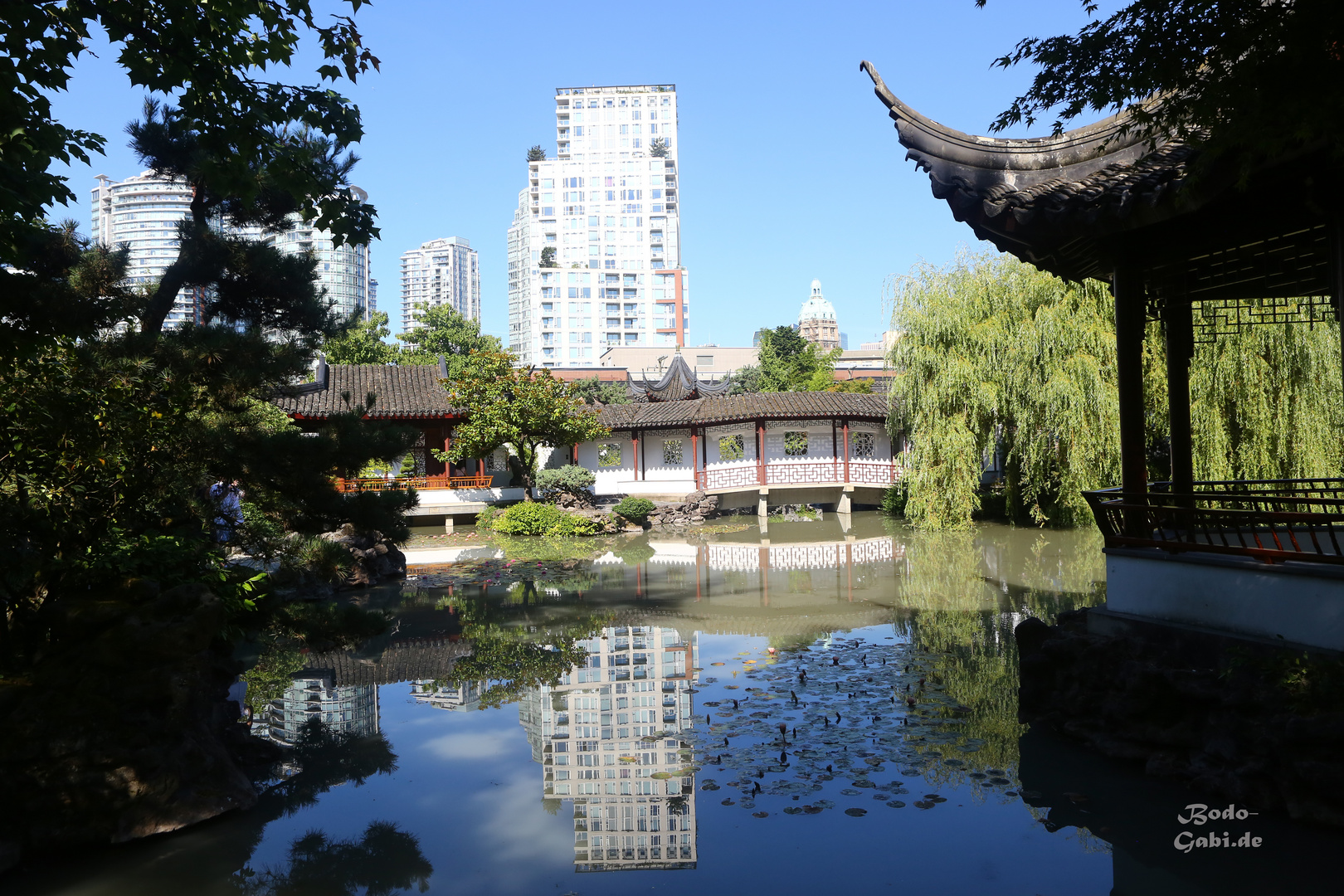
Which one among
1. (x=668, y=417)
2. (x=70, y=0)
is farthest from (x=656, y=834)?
(x=668, y=417)

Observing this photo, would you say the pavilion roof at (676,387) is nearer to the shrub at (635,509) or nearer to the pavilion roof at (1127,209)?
the shrub at (635,509)

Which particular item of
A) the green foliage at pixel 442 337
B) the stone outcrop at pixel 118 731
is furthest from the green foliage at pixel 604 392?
the stone outcrop at pixel 118 731

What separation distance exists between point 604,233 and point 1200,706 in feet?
272

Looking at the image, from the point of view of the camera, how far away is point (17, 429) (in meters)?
5.12

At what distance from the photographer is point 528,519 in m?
21.1

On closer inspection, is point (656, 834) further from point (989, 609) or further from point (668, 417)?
point (668, 417)

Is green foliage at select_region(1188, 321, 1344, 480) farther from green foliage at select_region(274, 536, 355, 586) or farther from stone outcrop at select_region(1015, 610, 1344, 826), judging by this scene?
green foliage at select_region(274, 536, 355, 586)

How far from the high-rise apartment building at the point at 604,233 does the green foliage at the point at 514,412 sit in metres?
54.7

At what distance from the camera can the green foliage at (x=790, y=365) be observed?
1690 inches

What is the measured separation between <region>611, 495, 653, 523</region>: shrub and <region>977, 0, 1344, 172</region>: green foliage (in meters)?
18.1

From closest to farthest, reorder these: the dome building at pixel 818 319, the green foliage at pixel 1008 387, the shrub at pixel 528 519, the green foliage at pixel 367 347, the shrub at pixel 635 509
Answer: the green foliage at pixel 1008 387
the shrub at pixel 528 519
the shrub at pixel 635 509
the green foliage at pixel 367 347
the dome building at pixel 818 319

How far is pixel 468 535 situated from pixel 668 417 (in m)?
6.88

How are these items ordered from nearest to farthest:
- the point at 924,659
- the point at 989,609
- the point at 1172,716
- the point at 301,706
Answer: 1. the point at 1172,716
2. the point at 301,706
3. the point at 924,659
4. the point at 989,609

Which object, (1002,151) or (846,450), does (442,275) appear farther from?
(1002,151)
